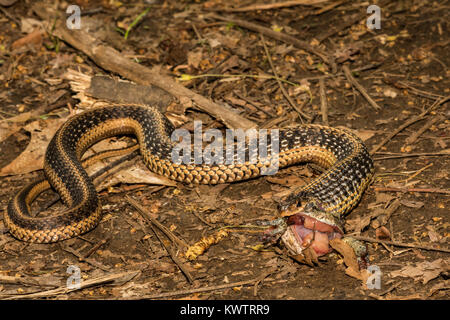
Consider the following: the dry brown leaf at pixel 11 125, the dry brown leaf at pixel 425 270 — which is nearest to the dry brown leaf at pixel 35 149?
the dry brown leaf at pixel 11 125

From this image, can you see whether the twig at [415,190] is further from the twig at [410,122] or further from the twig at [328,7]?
Answer: the twig at [328,7]

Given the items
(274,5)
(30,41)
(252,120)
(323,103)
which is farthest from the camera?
(274,5)

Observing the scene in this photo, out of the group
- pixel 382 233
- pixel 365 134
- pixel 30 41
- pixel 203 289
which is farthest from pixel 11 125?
pixel 382 233

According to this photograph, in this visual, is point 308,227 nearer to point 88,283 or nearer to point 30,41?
point 88,283

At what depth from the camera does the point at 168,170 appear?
35.7 ft

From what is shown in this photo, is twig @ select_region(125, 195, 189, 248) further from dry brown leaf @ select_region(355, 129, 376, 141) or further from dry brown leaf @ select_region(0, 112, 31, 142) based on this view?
dry brown leaf @ select_region(355, 129, 376, 141)

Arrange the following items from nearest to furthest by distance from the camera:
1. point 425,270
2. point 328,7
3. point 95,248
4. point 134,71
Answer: point 425,270 → point 95,248 → point 134,71 → point 328,7

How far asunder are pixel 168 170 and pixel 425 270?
5.26 meters

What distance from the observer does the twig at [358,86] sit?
40.5ft

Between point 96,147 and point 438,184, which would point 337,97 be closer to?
point 438,184

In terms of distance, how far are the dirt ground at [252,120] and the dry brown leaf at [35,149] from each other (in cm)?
7

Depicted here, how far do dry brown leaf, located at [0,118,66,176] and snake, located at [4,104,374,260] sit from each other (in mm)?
520

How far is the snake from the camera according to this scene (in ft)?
29.1

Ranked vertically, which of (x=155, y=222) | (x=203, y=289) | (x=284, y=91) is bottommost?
(x=203, y=289)
